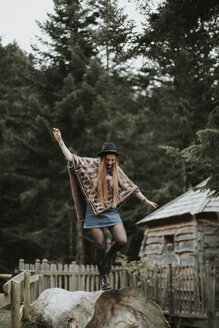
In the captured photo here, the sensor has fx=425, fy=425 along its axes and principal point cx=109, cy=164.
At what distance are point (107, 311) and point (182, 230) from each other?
28.2 feet

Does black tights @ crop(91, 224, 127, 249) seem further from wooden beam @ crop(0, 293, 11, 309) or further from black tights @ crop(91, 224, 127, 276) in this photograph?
wooden beam @ crop(0, 293, 11, 309)

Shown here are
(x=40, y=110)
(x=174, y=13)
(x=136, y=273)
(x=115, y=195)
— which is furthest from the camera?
(x=40, y=110)

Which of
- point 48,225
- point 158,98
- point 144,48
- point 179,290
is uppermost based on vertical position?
point 158,98

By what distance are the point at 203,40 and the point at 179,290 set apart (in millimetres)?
6167

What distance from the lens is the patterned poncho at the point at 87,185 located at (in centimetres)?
600

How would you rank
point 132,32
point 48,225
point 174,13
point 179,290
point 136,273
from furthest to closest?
point 48,225 → point 136,273 → point 179,290 → point 132,32 → point 174,13

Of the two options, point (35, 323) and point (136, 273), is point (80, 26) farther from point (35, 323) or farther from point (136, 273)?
point (35, 323)

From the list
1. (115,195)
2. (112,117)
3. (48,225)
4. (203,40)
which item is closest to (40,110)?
(112,117)

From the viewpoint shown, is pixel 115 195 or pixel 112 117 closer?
pixel 115 195

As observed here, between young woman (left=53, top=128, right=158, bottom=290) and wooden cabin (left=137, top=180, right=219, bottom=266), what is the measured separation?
577 centimetres

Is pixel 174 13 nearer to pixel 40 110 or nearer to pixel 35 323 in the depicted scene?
pixel 35 323

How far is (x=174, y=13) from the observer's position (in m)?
8.65

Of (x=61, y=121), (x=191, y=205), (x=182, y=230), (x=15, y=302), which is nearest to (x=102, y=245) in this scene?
(x=15, y=302)

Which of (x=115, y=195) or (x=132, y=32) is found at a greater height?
(x=132, y=32)
